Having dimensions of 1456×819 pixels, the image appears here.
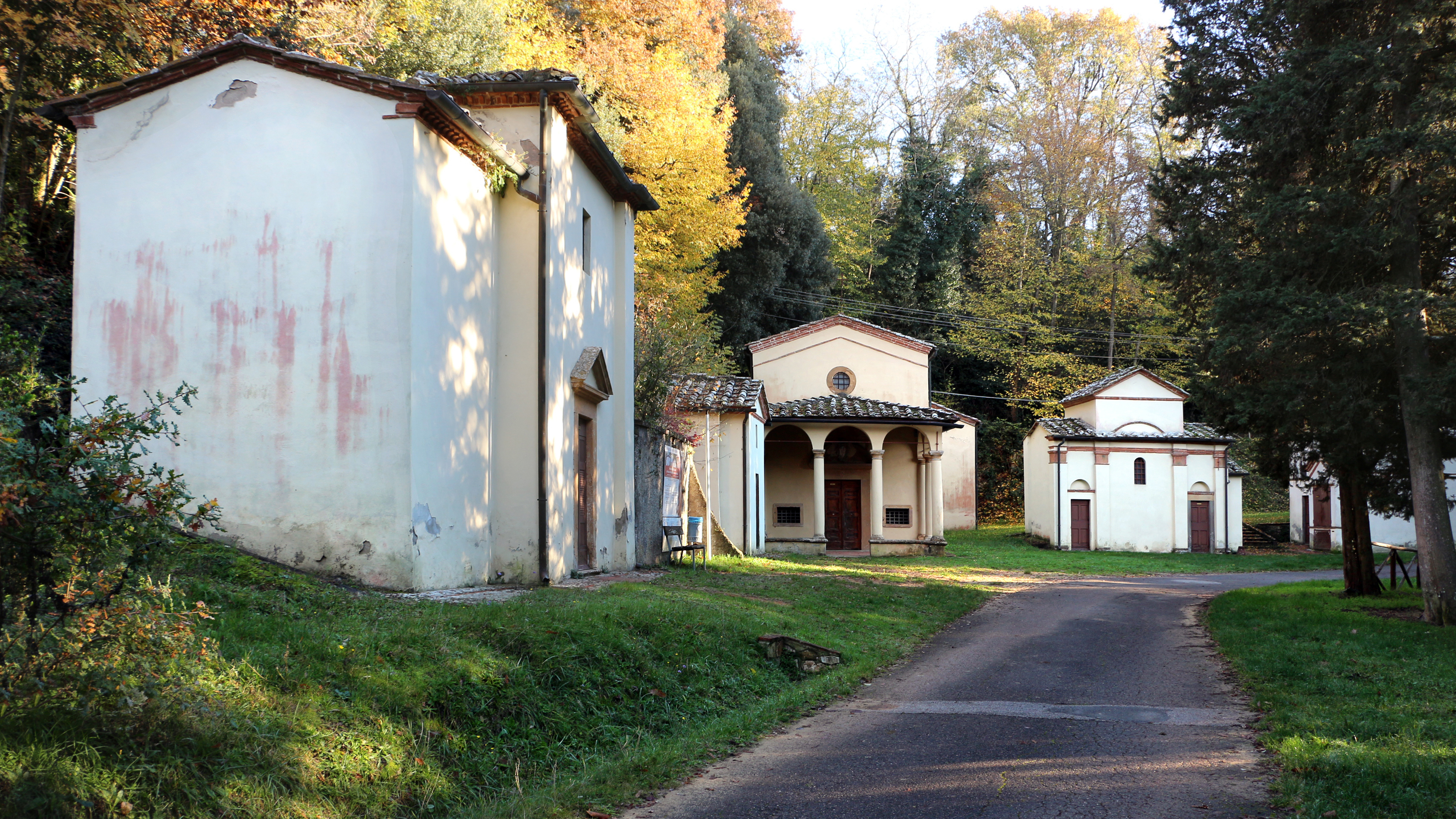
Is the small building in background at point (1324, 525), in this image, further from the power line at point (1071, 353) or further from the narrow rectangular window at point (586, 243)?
the narrow rectangular window at point (586, 243)

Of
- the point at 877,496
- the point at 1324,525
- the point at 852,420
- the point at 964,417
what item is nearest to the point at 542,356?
the point at 852,420

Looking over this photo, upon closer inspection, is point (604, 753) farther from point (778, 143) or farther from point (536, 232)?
point (778, 143)

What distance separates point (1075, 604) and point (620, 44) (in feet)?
57.6

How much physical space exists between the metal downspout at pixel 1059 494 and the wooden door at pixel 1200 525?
4791mm

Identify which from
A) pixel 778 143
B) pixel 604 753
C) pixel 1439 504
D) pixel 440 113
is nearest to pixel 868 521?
pixel 778 143

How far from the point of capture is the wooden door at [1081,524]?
3459 cm

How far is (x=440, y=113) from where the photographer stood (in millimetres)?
10570

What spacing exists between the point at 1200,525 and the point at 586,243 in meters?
28.2

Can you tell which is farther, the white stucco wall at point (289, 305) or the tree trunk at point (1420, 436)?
the tree trunk at point (1420, 436)

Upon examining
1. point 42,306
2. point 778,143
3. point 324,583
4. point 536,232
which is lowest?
point 324,583

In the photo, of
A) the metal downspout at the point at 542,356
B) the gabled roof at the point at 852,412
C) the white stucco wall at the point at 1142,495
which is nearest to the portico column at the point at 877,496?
the gabled roof at the point at 852,412

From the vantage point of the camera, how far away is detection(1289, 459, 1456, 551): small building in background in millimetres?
31750

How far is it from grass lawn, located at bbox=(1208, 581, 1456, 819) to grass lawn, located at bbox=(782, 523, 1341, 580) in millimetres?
8142

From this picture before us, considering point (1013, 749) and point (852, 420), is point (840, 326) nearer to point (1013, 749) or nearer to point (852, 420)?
point (852, 420)
